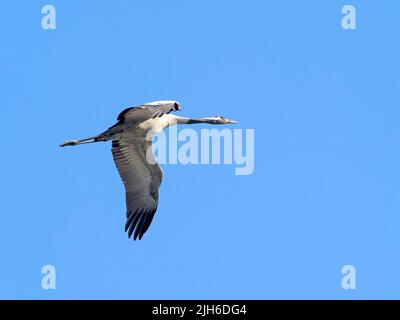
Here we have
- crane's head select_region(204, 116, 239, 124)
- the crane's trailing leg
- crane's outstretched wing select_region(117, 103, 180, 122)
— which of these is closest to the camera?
crane's outstretched wing select_region(117, 103, 180, 122)

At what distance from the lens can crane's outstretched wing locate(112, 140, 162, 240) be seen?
23.6 meters

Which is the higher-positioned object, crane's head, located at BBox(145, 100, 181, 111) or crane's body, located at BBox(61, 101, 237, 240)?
crane's head, located at BBox(145, 100, 181, 111)

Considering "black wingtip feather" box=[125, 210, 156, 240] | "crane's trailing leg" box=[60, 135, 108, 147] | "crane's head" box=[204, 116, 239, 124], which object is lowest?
"black wingtip feather" box=[125, 210, 156, 240]

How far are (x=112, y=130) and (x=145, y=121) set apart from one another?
0.72 meters

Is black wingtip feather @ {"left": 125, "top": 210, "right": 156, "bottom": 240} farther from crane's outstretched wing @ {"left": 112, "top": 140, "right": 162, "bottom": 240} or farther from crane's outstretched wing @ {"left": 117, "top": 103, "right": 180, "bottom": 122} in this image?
crane's outstretched wing @ {"left": 117, "top": 103, "right": 180, "bottom": 122}

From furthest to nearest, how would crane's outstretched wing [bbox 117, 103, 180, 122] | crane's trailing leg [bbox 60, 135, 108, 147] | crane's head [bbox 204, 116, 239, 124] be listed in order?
crane's head [bbox 204, 116, 239, 124], crane's trailing leg [bbox 60, 135, 108, 147], crane's outstretched wing [bbox 117, 103, 180, 122]

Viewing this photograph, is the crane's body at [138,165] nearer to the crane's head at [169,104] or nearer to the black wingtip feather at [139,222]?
the black wingtip feather at [139,222]

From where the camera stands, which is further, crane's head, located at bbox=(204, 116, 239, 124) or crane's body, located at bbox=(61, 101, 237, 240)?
crane's head, located at bbox=(204, 116, 239, 124)

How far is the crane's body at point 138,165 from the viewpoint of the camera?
23188 millimetres

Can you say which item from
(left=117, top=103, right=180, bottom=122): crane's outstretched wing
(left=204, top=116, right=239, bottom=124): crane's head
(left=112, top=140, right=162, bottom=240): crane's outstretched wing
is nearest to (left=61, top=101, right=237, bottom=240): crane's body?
(left=112, top=140, right=162, bottom=240): crane's outstretched wing
